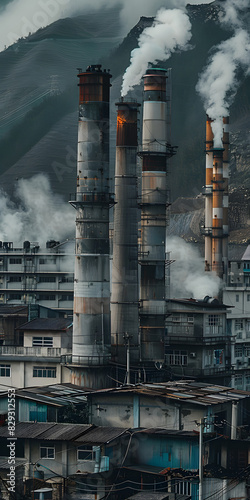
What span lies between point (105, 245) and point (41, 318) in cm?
826

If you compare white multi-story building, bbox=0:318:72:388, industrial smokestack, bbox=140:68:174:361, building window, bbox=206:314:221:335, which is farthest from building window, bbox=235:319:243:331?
white multi-story building, bbox=0:318:72:388

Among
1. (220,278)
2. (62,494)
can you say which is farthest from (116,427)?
(220,278)

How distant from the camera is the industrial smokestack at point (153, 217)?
202 ft

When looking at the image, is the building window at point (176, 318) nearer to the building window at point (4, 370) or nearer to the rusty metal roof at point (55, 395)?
the building window at point (4, 370)

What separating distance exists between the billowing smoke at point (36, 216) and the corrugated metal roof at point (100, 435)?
71.1 metres

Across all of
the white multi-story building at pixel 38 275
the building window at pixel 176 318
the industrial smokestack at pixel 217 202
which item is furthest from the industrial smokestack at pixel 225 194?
the building window at pixel 176 318

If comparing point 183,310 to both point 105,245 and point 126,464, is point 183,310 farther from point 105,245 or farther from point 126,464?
point 126,464

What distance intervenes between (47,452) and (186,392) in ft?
30.9

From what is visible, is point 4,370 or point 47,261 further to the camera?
point 47,261

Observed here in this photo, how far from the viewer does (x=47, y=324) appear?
198 ft

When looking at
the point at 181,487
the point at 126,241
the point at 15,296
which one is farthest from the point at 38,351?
the point at 15,296

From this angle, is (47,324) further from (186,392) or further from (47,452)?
(47,452)

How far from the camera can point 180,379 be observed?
62219 millimetres

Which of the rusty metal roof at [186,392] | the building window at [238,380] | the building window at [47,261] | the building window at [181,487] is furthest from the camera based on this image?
the building window at [47,261]
